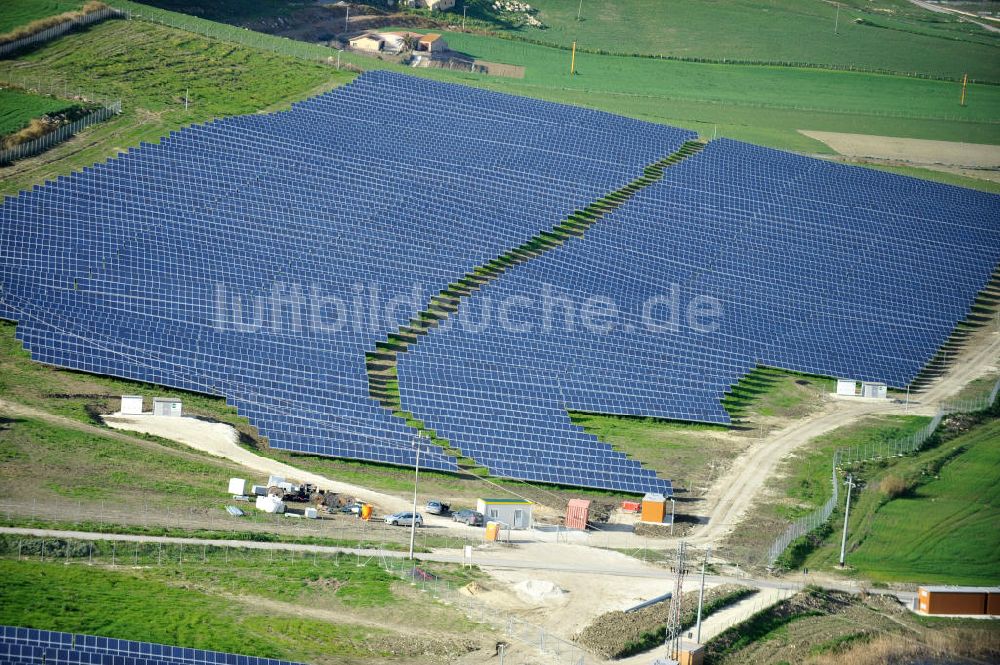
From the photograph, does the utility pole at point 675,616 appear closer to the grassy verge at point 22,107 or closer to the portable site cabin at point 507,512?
the portable site cabin at point 507,512

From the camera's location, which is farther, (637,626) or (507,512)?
(507,512)

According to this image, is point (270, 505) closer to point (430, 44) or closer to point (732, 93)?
point (430, 44)

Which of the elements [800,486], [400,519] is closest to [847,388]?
[800,486]

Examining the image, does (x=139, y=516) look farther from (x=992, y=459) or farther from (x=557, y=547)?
(x=992, y=459)

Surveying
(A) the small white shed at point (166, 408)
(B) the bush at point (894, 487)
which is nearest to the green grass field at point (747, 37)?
(B) the bush at point (894, 487)

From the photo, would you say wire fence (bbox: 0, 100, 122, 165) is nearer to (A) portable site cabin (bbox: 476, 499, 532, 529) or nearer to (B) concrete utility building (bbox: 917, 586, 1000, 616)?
(A) portable site cabin (bbox: 476, 499, 532, 529)
